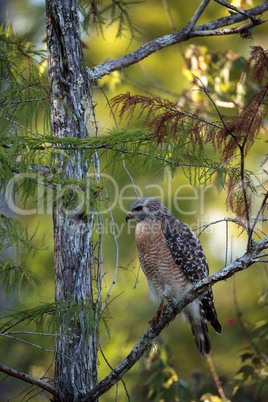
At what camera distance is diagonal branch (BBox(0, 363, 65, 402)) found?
3.06 m

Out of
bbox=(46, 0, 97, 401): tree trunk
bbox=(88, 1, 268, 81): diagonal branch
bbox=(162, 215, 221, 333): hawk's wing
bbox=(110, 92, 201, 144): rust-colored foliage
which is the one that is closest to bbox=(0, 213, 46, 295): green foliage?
bbox=(46, 0, 97, 401): tree trunk

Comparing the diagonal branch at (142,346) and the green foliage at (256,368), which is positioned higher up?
the diagonal branch at (142,346)

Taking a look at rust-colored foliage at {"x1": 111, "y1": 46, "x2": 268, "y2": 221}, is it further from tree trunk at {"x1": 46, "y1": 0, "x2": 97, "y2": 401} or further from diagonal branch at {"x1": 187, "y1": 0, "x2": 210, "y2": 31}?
diagonal branch at {"x1": 187, "y1": 0, "x2": 210, "y2": 31}

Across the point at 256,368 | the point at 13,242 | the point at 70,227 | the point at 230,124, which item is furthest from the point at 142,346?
the point at 256,368

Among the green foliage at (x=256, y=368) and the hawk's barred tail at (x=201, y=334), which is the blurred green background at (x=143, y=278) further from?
the hawk's barred tail at (x=201, y=334)

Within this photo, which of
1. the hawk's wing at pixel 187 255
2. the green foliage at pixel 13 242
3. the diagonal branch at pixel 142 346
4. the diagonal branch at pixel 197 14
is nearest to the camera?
the green foliage at pixel 13 242

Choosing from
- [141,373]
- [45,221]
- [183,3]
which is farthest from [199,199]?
[183,3]

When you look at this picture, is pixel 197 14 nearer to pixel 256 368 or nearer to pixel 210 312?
pixel 210 312

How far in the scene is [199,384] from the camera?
5.64 m

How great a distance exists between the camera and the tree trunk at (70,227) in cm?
358

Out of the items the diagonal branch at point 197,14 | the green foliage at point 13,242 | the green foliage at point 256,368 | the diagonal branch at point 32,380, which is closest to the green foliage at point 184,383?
the green foliage at point 256,368

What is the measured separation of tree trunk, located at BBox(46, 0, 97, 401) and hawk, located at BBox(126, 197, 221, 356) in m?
0.98

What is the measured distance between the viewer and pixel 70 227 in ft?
12.2

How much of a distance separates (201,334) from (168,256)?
2.79 ft
